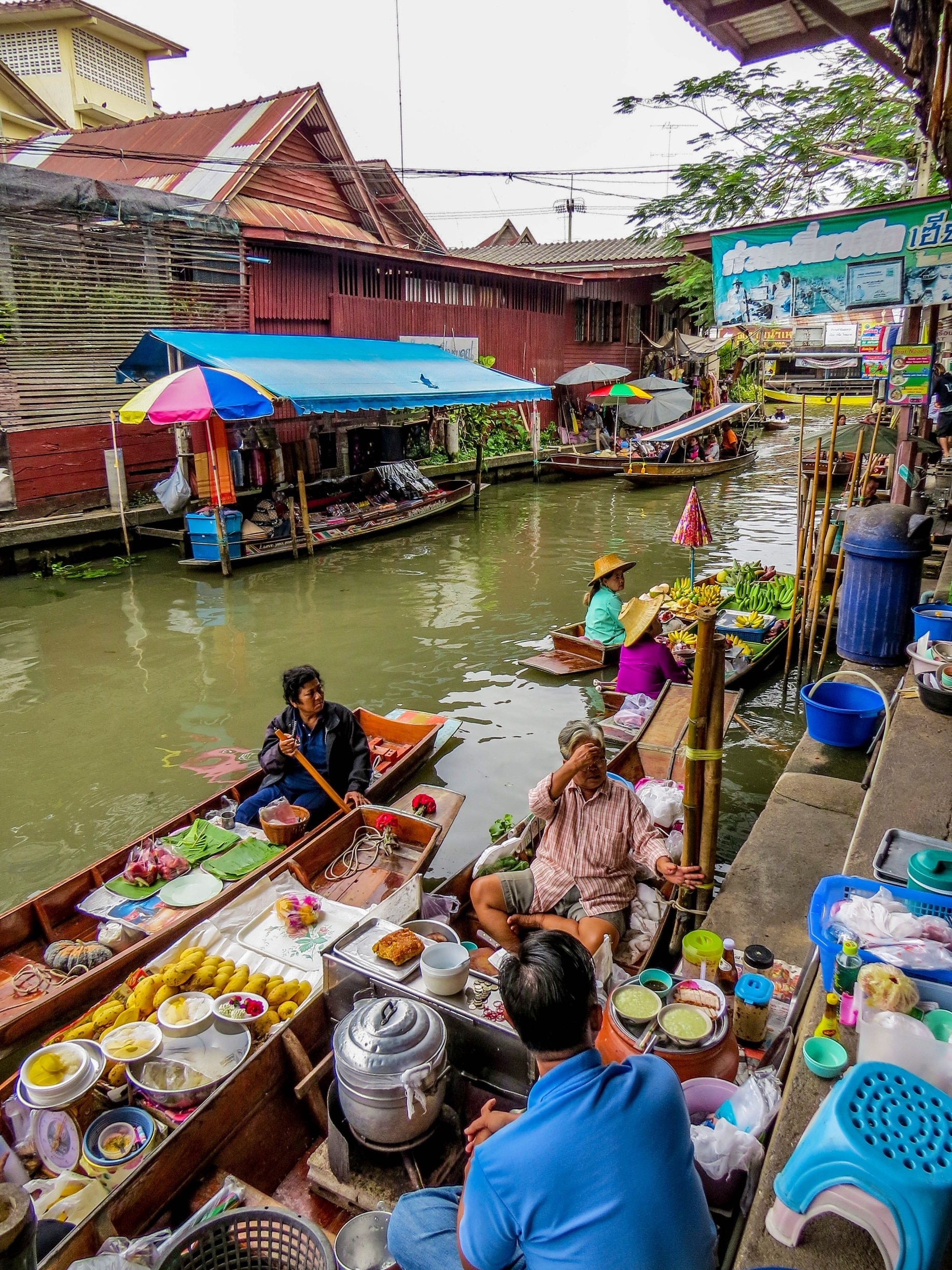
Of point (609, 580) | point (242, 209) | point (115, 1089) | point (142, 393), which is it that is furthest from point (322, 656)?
point (242, 209)

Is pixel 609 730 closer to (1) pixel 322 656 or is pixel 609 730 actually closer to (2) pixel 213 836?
(2) pixel 213 836

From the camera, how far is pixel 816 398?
132 feet

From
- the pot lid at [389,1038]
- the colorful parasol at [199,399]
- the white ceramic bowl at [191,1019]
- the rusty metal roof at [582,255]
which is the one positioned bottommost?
the white ceramic bowl at [191,1019]

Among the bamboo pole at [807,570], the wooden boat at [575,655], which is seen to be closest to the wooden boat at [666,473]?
the wooden boat at [575,655]

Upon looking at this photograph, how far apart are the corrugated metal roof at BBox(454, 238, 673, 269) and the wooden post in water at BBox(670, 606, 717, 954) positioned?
2396cm

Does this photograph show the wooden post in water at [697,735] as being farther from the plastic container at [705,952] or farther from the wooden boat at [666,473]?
the wooden boat at [666,473]

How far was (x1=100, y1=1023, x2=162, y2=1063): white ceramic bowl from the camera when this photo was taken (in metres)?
3.29

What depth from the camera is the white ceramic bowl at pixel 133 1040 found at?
3295 mm

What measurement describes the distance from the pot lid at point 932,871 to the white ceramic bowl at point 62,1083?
3.13 m

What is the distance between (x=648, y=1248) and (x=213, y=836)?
13.5 ft

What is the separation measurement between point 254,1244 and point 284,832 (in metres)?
2.86

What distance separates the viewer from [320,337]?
59.0 ft

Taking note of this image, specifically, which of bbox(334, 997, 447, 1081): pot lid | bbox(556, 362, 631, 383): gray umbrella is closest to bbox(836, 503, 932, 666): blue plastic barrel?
bbox(334, 997, 447, 1081): pot lid

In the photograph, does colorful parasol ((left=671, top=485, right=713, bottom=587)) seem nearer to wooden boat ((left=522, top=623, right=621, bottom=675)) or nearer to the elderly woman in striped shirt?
wooden boat ((left=522, top=623, right=621, bottom=675))
